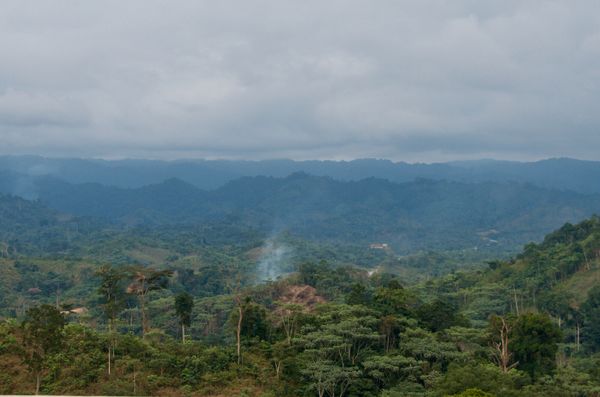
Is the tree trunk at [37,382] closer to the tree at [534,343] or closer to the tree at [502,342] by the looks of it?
the tree at [502,342]

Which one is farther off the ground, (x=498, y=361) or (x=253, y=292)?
(x=498, y=361)

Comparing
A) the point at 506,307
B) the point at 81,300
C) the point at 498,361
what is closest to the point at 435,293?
the point at 506,307

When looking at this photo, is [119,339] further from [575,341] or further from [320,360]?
[575,341]

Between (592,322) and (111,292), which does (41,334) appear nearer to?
(111,292)

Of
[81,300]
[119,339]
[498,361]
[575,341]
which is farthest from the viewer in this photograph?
[81,300]

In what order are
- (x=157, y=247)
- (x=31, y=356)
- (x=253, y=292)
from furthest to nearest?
(x=157, y=247), (x=253, y=292), (x=31, y=356)

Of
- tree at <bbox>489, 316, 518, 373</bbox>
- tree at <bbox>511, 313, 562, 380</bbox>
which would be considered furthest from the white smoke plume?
tree at <bbox>511, 313, 562, 380</bbox>

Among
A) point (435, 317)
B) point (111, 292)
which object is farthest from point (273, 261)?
point (111, 292)

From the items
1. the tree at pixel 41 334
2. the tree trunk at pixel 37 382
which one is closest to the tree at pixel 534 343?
the tree at pixel 41 334
